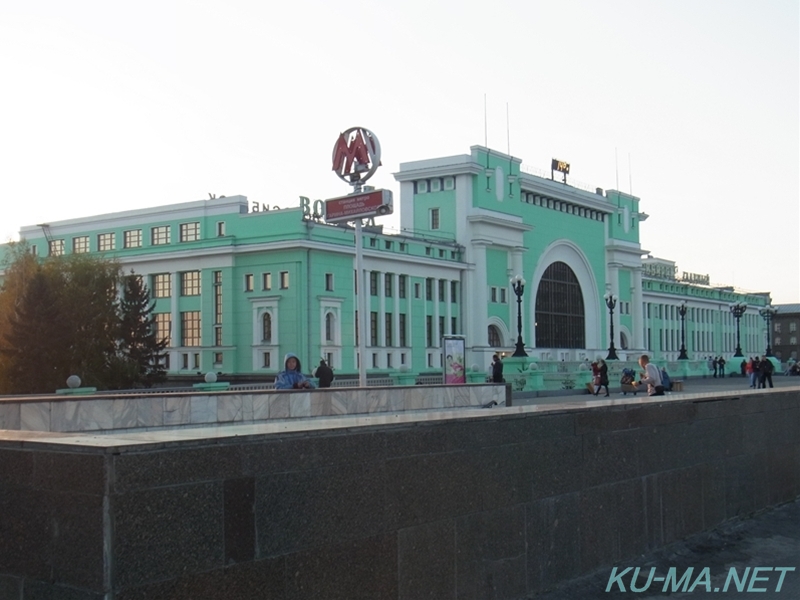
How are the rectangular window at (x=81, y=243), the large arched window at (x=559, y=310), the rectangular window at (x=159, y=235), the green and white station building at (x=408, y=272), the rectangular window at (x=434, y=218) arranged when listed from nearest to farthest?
1. the green and white station building at (x=408, y=272)
2. the rectangular window at (x=159, y=235)
3. the rectangular window at (x=81, y=243)
4. the rectangular window at (x=434, y=218)
5. the large arched window at (x=559, y=310)

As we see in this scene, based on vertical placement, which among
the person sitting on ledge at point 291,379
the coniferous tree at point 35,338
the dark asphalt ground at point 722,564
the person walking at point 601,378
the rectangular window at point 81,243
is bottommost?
the dark asphalt ground at point 722,564

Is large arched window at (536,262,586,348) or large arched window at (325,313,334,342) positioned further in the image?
large arched window at (536,262,586,348)

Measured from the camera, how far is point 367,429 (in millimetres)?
5008

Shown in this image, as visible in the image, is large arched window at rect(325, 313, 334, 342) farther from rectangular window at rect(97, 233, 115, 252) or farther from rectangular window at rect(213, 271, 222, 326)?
rectangular window at rect(97, 233, 115, 252)

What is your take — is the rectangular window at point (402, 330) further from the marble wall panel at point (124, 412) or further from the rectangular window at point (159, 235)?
the marble wall panel at point (124, 412)

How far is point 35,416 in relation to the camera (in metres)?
10.4

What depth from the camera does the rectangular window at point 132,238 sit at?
64.3m

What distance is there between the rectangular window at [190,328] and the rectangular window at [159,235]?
578 cm

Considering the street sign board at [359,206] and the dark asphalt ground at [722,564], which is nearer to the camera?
the dark asphalt ground at [722,564]

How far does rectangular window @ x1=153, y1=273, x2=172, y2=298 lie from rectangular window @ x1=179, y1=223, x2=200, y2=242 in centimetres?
281

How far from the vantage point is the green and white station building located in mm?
56344

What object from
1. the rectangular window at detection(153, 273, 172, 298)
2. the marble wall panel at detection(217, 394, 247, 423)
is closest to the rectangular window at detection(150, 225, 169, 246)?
the rectangular window at detection(153, 273, 172, 298)

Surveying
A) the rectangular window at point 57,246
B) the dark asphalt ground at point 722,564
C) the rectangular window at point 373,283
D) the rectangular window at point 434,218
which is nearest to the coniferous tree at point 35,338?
the rectangular window at point 373,283

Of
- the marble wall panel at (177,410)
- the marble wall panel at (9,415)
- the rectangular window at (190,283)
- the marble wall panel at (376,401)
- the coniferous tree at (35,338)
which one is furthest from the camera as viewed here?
the rectangular window at (190,283)
